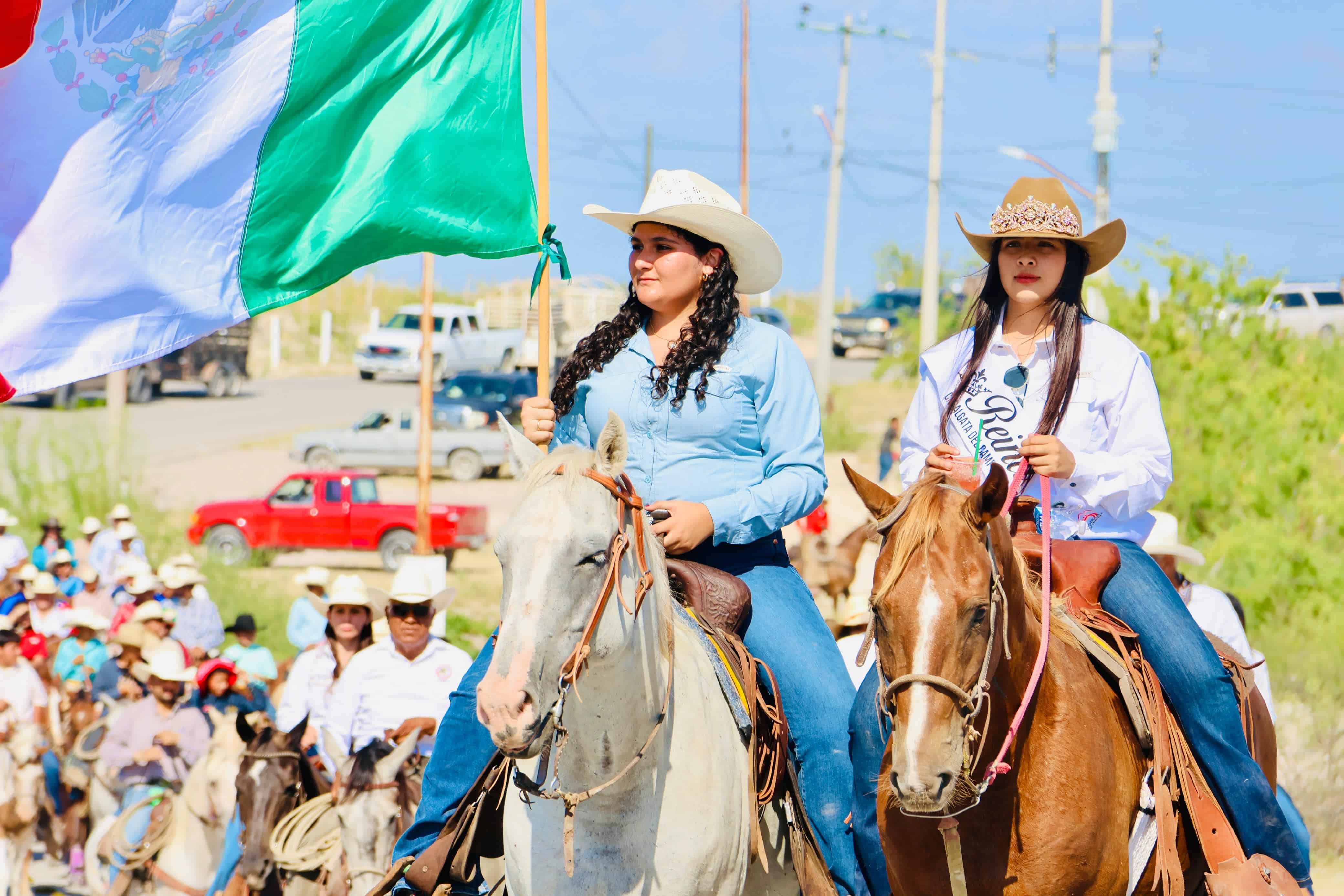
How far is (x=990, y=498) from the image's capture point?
419cm

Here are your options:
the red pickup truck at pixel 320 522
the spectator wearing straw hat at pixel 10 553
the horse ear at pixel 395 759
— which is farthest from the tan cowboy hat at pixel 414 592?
the red pickup truck at pixel 320 522

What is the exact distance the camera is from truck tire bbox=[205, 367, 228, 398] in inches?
1877

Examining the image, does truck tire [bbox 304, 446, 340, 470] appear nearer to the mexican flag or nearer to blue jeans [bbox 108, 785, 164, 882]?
blue jeans [bbox 108, 785, 164, 882]

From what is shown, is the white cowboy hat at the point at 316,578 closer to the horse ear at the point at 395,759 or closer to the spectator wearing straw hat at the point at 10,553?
the spectator wearing straw hat at the point at 10,553

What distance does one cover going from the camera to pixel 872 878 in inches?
201

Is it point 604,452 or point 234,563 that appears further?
point 234,563

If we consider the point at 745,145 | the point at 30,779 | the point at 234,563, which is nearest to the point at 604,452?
the point at 30,779

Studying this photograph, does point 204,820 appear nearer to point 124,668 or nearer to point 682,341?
point 124,668

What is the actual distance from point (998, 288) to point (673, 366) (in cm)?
129

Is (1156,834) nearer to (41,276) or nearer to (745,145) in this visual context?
(41,276)

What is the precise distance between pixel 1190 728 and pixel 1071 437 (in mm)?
1086

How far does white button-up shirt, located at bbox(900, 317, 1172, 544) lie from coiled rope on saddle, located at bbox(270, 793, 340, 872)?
4.66 meters

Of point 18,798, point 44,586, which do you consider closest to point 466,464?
point 44,586

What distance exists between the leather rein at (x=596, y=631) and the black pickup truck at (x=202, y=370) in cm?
4342
